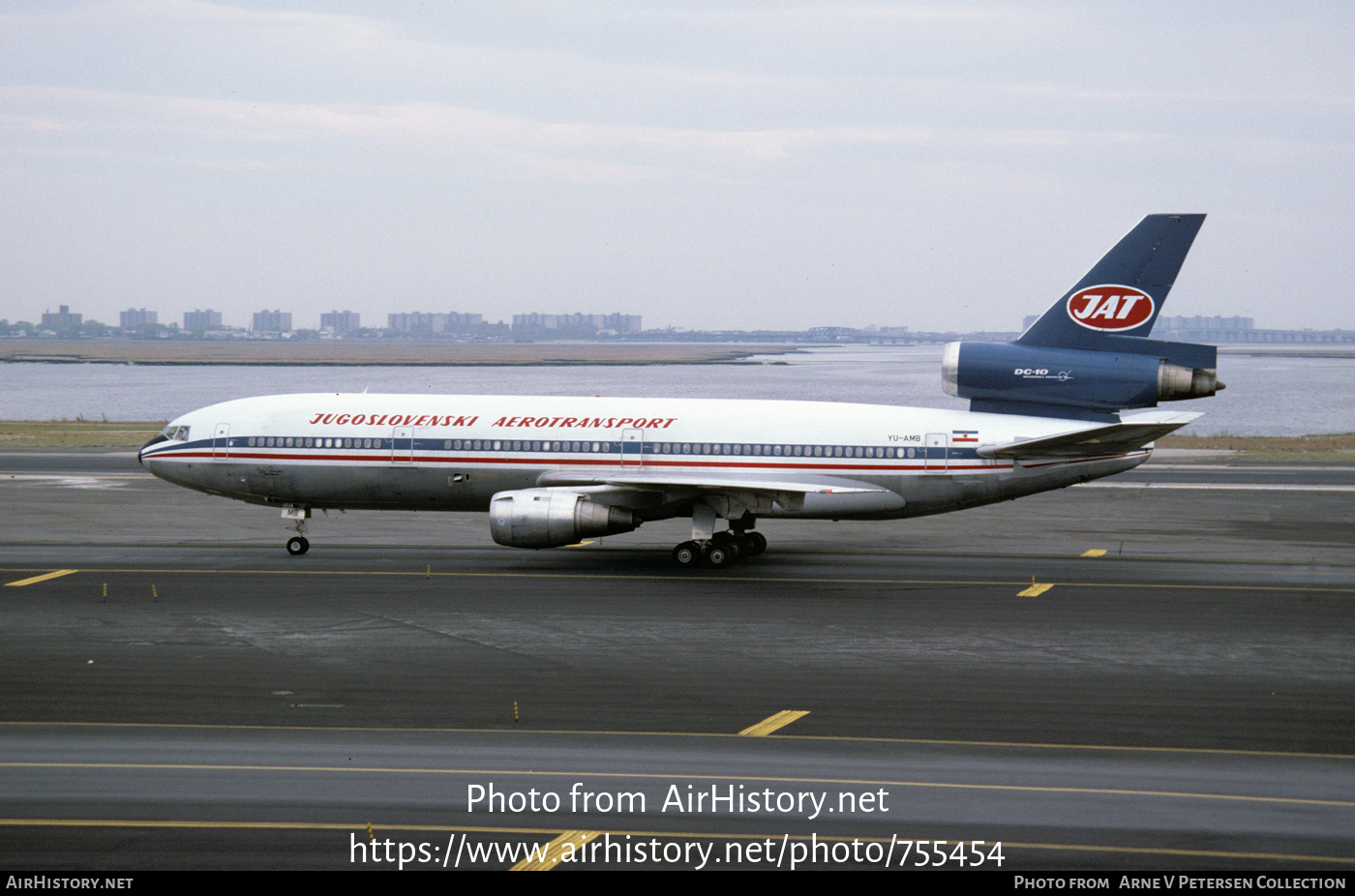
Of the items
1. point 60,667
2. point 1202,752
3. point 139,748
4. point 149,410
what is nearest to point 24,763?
point 139,748

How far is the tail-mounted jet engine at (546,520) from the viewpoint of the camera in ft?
101

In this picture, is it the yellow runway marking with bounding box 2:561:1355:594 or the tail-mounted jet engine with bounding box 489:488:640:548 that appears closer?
the yellow runway marking with bounding box 2:561:1355:594

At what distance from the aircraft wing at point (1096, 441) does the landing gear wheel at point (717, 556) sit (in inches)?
291

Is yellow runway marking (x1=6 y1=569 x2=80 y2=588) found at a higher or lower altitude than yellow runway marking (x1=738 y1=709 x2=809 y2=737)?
lower

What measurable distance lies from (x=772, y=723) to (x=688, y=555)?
1460 cm

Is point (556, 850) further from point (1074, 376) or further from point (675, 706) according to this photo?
point (1074, 376)

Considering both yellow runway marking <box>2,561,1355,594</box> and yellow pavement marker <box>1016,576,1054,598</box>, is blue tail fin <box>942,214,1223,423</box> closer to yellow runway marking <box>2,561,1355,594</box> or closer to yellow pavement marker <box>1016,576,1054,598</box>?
yellow runway marking <box>2,561,1355,594</box>

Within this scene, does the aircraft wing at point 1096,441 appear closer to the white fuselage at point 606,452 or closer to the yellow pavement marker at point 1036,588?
the white fuselage at point 606,452

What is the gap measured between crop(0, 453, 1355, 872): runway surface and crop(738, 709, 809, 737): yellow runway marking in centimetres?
7

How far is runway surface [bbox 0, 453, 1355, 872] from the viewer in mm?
13797

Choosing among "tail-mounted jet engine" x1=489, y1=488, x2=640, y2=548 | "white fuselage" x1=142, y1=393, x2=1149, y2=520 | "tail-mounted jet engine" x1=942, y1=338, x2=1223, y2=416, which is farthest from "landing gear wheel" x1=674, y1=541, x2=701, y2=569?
"tail-mounted jet engine" x1=942, y1=338, x2=1223, y2=416

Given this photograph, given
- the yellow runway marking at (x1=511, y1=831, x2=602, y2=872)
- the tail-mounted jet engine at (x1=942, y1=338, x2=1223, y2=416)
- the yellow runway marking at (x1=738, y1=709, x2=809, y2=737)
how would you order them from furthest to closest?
the tail-mounted jet engine at (x1=942, y1=338, x2=1223, y2=416), the yellow runway marking at (x1=738, y1=709, x2=809, y2=737), the yellow runway marking at (x1=511, y1=831, x2=602, y2=872)

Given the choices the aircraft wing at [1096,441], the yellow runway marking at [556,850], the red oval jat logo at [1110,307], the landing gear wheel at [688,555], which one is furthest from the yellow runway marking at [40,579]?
the red oval jat logo at [1110,307]
